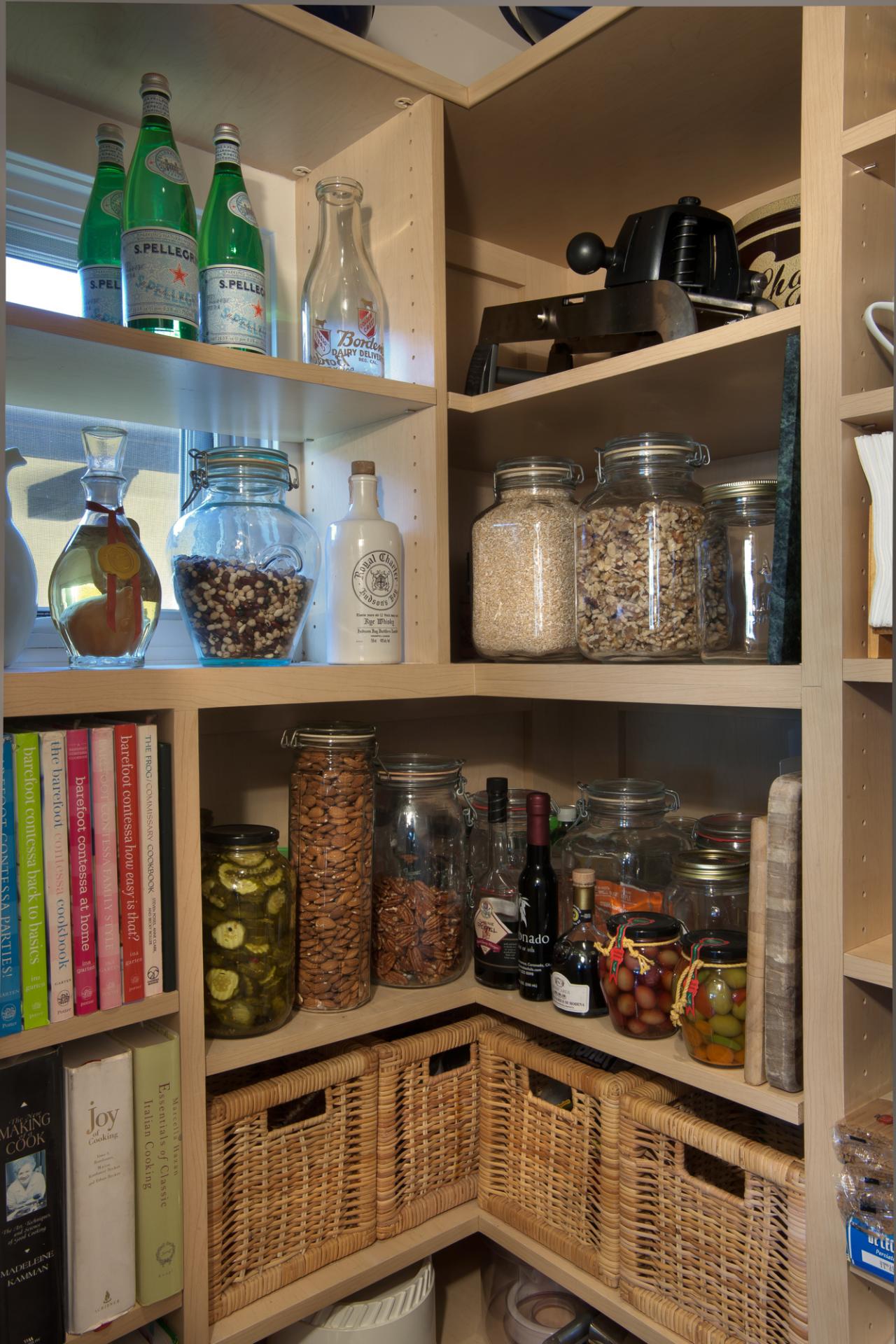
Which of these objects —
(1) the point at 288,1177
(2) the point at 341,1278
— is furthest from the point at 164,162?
(2) the point at 341,1278

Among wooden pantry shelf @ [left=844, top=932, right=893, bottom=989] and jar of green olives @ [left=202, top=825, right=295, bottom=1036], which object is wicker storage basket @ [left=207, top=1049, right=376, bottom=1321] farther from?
wooden pantry shelf @ [left=844, top=932, right=893, bottom=989]

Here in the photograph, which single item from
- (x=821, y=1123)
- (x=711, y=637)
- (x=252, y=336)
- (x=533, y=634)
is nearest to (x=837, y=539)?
(x=711, y=637)

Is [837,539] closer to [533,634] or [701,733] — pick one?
[533,634]

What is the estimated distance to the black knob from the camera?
1129mm

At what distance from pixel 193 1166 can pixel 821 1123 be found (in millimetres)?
601

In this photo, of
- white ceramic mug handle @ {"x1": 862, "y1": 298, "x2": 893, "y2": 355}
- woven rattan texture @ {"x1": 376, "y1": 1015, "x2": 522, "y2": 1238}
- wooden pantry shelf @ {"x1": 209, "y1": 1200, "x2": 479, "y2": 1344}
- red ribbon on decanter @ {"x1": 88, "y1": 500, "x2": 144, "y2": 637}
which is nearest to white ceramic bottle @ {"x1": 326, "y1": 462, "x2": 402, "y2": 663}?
red ribbon on decanter @ {"x1": 88, "y1": 500, "x2": 144, "y2": 637}

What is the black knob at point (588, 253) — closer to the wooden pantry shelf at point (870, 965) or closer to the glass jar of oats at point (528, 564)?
the glass jar of oats at point (528, 564)

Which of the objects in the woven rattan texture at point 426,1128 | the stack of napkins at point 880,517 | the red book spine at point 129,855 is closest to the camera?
the stack of napkins at point 880,517

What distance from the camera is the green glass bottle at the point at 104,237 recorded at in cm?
108

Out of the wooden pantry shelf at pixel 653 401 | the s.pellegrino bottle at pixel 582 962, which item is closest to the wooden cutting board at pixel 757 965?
the s.pellegrino bottle at pixel 582 962

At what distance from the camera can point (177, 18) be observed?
996mm

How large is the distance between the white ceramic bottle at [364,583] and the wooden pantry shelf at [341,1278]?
686 mm

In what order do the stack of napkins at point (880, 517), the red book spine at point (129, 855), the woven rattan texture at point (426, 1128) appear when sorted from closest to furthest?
the stack of napkins at point (880, 517)
the red book spine at point (129, 855)
the woven rattan texture at point (426, 1128)

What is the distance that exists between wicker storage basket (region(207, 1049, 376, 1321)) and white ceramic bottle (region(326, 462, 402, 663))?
1.57 ft
